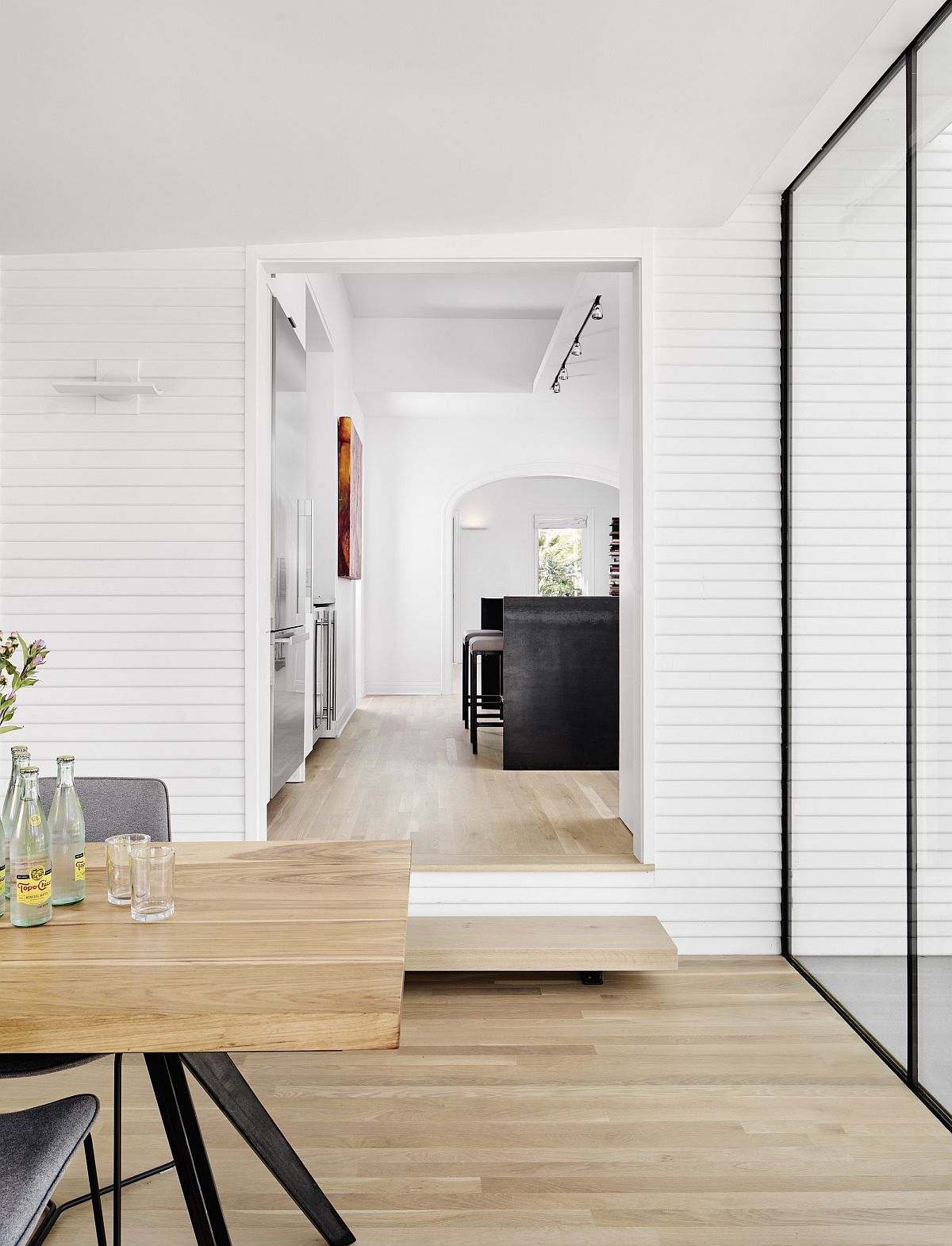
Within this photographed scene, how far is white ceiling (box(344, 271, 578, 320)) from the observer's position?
6691 millimetres

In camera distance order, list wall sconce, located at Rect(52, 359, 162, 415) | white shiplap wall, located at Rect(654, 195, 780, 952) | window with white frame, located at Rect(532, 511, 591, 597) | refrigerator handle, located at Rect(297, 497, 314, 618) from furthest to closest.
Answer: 1. window with white frame, located at Rect(532, 511, 591, 597)
2. refrigerator handle, located at Rect(297, 497, 314, 618)
3. white shiplap wall, located at Rect(654, 195, 780, 952)
4. wall sconce, located at Rect(52, 359, 162, 415)

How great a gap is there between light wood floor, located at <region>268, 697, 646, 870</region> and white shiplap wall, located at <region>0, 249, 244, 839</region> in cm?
82

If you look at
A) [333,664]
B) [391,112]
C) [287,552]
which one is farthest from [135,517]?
[333,664]

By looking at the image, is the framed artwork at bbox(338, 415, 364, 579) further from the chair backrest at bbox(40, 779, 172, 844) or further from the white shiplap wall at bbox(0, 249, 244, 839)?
the chair backrest at bbox(40, 779, 172, 844)

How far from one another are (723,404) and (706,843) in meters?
1.53

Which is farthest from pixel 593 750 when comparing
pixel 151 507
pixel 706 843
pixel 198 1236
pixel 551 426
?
pixel 551 426

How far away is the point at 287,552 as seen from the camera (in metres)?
4.09

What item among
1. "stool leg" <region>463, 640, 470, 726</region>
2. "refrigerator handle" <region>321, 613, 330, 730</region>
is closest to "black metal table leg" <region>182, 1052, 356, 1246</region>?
"refrigerator handle" <region>321, 613, 330, 730</region>

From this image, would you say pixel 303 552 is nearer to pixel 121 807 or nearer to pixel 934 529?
pixel 121 807

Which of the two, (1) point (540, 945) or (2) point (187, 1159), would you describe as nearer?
(2) point (187, 1159)

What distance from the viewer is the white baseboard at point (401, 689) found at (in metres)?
9.43

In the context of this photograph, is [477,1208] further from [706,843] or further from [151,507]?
[151,507]

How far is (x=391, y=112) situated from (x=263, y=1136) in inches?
91.4

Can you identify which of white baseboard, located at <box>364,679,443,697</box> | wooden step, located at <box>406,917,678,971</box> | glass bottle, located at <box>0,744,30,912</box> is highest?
glass bottle, located at <box>0,744,30,912</box>
